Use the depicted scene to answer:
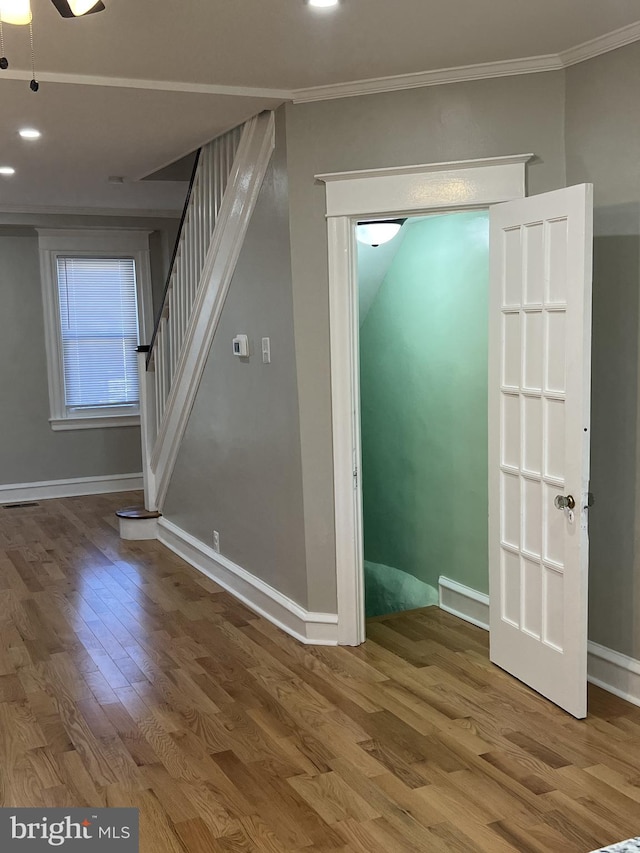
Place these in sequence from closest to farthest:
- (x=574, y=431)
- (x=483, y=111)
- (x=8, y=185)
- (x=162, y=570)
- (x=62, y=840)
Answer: (x=62, y=840) < (x=574, y=431) < (x=483, y=111) < (x=162, y=570) < (x=8, y=185)

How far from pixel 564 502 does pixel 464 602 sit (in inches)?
57.5

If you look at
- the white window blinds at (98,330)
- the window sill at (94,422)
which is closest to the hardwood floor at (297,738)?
the window sill at (94,422)

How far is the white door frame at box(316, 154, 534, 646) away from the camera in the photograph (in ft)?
12.0

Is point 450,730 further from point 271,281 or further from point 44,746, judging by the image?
point 271,281

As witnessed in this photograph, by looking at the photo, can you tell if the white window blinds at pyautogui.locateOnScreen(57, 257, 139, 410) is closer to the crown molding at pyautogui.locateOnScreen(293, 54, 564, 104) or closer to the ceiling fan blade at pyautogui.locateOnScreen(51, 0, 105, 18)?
the crown molding at pyautogui.locateOnScreen(293, 54, 564, 104)

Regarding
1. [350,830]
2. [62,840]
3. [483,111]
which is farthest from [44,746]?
[483,111]

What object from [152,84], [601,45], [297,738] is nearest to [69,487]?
[152,84]

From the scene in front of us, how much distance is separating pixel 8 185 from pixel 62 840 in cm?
498

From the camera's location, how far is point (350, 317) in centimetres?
391

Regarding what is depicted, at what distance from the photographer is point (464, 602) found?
14.9ft

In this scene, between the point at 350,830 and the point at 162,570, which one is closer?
the point at 350,830

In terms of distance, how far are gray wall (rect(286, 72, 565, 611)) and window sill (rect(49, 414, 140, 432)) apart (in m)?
4.45

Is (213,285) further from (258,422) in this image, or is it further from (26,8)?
(26,8)

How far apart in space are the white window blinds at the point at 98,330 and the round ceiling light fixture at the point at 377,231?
13.1 feet
